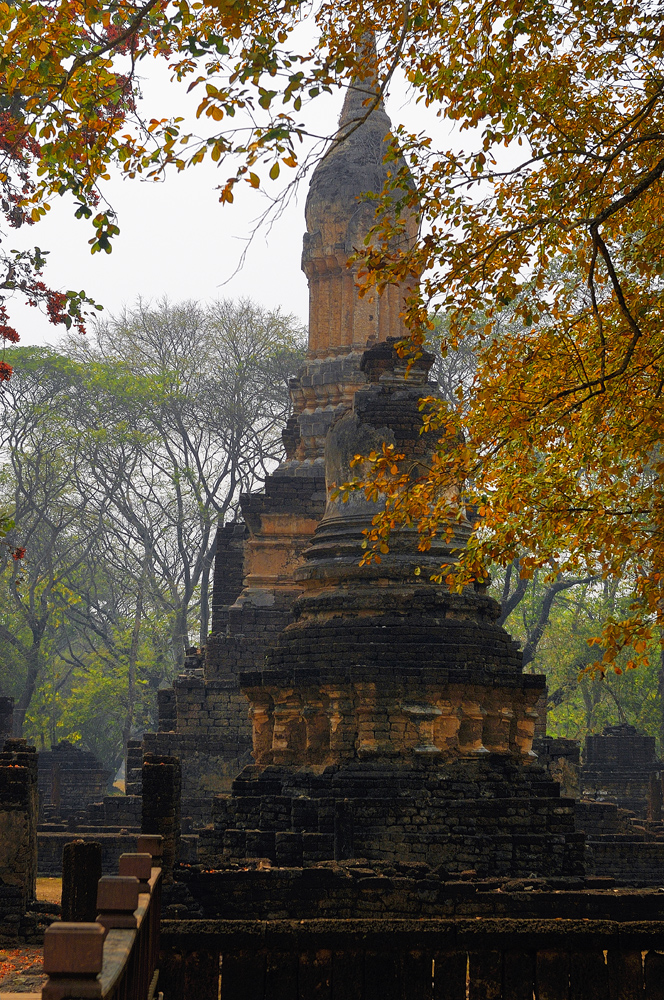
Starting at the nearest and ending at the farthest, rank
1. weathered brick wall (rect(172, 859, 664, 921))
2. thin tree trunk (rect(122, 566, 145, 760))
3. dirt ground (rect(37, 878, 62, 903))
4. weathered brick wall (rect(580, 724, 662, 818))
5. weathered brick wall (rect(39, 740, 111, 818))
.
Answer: weathered brick wall (rect(172, 859, 664, 921))
dirt ground (rect(37, 878, 62, 903))
weathered brick wall (rect(580, 724, 662, 818))
weathered brick wall (rect(39, 740, 111, 818))
thin tree trunk (rect(122, 566, 145, 760))

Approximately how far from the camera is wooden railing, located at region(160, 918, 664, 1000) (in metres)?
5.71

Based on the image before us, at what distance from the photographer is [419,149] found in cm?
789

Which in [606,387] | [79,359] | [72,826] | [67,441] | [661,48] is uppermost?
[79,359]

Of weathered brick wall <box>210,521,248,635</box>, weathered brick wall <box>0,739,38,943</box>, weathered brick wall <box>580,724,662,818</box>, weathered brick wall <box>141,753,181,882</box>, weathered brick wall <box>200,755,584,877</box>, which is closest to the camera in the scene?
weathered brick wall <box>141,753,181,882</box>

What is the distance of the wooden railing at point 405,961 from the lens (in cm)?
571

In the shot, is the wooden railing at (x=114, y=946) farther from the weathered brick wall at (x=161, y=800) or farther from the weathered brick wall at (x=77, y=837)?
the weathered brick wall at (x=77, y=837)

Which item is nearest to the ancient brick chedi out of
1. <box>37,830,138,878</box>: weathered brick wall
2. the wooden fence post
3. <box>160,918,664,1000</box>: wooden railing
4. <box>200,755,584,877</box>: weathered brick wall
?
<box>200,755,584,877</box>: weathered brick wall

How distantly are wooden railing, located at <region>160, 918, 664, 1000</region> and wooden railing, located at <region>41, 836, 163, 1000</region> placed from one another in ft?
0.96

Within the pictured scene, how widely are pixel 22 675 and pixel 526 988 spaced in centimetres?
3416

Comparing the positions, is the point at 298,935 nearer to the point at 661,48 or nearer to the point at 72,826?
the point at 661,48

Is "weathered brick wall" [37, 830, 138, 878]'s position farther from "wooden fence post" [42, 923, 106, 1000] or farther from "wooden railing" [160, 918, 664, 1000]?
"wooden fence post" [42, 923, 106, 1000]

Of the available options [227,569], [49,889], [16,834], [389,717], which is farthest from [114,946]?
[227,569]

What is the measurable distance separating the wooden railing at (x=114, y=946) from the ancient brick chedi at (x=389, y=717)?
14.3ft

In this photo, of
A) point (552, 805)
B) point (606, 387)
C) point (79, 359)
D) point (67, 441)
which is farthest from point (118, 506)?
point (606, 387)
